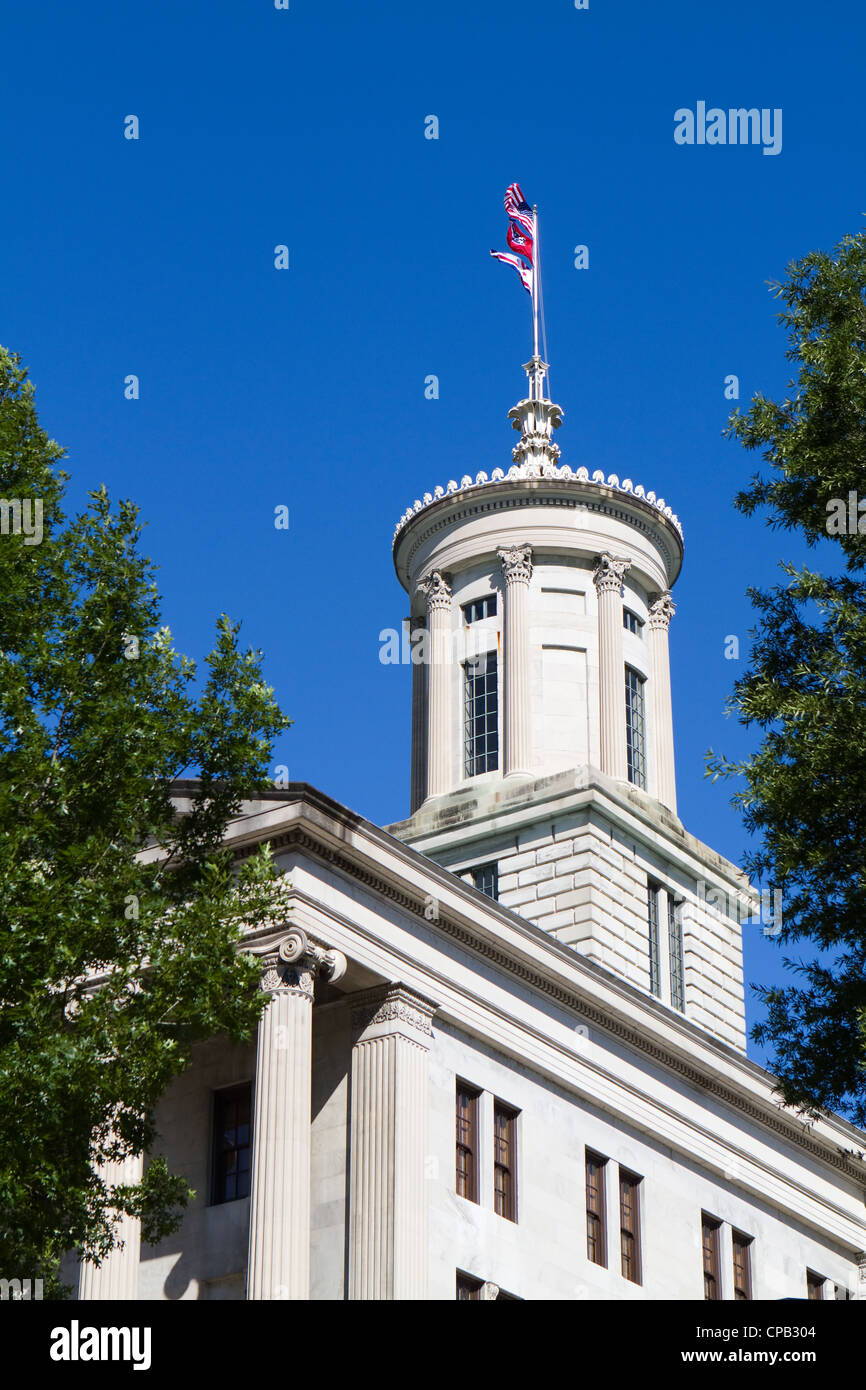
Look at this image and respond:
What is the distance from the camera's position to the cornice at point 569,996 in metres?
36.4

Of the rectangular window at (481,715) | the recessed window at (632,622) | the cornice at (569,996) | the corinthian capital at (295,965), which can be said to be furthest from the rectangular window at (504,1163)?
the recessed window at (632,622)

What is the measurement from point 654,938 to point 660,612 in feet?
32.6

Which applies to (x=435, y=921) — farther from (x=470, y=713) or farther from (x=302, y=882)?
(x=470, y=713)

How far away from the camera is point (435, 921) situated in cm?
3856

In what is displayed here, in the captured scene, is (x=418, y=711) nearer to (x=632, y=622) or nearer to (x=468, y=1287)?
(x=632, y=622)

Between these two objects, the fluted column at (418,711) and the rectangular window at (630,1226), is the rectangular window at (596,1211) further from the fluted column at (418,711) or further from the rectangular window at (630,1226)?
the fluted column at (418,711)

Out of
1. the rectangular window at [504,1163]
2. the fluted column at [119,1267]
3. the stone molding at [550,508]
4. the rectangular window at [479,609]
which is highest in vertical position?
the stone molding at [550,508]

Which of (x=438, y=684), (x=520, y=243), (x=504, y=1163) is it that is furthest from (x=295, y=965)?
(x=520, y=243)

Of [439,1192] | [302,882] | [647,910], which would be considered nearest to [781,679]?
[302,882]

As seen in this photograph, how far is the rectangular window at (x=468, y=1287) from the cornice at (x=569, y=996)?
616 centimetres

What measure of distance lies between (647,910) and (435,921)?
14899mm

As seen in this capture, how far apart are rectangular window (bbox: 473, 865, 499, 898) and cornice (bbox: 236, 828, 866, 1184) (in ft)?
28.6

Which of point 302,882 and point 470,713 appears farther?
point 470,713
